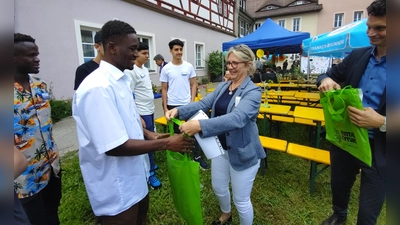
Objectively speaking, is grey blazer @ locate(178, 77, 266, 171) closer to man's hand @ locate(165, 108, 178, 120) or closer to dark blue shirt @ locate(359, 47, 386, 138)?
man's hand @ locate(165, 108, 178, 120)

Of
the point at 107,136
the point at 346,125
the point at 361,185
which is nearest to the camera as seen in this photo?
the point at 107,136

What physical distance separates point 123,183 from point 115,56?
0.75 m

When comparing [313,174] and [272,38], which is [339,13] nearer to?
[272,38]

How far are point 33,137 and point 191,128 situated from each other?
1.09 meters

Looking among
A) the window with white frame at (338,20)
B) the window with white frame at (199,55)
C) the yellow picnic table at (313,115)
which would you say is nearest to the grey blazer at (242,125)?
the yellow picnic table at (313,115)

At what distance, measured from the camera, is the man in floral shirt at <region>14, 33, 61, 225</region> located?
136 centimetres

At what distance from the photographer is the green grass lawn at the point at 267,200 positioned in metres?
2.35

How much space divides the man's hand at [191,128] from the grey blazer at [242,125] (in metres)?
0.07

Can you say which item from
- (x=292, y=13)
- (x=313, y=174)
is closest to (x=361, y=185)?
(x=313, y=174)

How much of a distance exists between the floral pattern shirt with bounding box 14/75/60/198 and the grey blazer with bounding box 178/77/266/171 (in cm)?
104

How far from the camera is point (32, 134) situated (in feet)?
4.64

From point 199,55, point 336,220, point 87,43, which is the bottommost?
point 336,220

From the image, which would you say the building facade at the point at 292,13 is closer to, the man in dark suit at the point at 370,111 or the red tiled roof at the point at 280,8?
the red tiled roof at the point at 280,8

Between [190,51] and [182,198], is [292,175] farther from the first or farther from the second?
[190,51]
